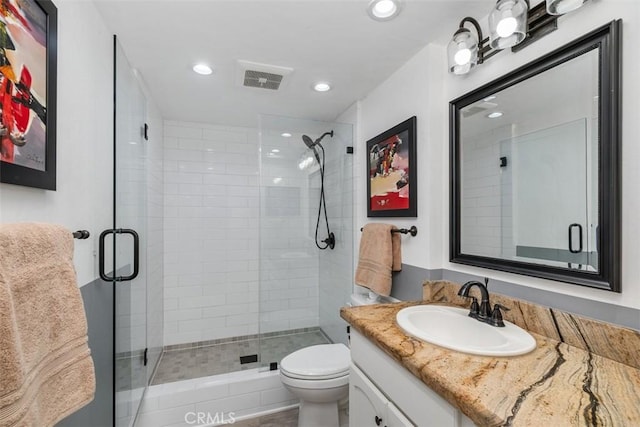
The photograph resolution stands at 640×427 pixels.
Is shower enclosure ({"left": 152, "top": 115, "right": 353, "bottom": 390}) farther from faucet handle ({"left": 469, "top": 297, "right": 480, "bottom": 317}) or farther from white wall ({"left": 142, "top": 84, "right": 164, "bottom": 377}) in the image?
faucet handle ({"left": 469, "top": 297, "right": 480, "bottom": 317})

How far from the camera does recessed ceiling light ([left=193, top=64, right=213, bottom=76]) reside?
6.06 ft

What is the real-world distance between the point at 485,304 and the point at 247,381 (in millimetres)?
1657

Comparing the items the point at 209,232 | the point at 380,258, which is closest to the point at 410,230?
the point at 380,258

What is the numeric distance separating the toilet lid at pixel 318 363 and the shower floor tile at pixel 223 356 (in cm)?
46

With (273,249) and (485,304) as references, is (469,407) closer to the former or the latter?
(485,304)

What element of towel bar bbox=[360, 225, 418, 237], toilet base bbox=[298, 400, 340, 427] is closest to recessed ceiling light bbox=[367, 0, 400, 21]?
towel bar bbox=[360, 225, 418, 237]

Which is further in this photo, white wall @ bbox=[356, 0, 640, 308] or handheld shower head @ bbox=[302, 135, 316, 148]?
handheld shower head @ bbox=[302, 135, 316, 148]

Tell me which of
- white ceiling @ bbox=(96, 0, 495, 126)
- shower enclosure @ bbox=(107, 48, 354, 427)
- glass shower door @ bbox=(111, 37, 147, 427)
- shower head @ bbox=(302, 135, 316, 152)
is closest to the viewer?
white ceiling @ bbox=(96, 0, 495, 126)

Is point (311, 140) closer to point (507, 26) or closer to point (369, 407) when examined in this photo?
point (507, 26)

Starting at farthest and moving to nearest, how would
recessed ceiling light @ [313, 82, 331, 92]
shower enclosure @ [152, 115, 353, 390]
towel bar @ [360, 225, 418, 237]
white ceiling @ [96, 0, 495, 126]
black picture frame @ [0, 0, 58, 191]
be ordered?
shower enclosure @ [152, 115, 353, 390] → recessed ceiling light @ [313, 82, 331, 92] → towel bar @ [360, 225, 418, 237] → white ceiling @ [96, 0, 495, 126] → black picture frame @ [0, 0, 58, 191]

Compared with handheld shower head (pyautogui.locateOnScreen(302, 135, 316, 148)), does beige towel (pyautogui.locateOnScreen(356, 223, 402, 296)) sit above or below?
below

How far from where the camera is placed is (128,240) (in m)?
1.71

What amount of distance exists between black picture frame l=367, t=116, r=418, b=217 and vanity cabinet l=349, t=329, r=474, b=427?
840 millimetres

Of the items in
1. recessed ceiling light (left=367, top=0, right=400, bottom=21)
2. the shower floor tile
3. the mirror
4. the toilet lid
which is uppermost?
recessed ceiling light (left=367, top=0, right=400, bottom=21)
